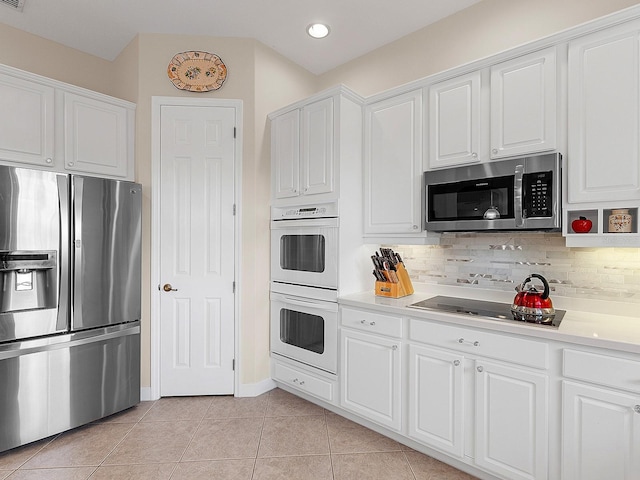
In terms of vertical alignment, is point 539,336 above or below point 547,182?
below

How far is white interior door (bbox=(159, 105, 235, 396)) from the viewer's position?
9.29ft

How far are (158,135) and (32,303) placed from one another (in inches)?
58.6

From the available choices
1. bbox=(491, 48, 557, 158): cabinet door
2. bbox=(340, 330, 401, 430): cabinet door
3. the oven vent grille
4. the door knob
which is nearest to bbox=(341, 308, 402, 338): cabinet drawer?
bbox=(340, 330, 401, 430): cabinet door

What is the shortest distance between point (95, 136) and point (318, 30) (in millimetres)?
1941

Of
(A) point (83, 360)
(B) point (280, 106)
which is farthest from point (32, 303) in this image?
(B) point (280, 106)

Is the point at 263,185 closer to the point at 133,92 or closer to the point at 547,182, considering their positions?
the point at 133,92

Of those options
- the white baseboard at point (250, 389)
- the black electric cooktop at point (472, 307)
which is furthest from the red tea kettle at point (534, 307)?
the white baseboard at point (250, 389)

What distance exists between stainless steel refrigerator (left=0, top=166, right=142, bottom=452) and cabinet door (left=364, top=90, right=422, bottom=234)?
1799 millimetres

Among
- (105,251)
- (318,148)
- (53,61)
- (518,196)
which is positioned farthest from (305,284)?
(53,61)

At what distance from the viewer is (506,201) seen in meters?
2.01

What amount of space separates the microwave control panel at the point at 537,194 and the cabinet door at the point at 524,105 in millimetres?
149

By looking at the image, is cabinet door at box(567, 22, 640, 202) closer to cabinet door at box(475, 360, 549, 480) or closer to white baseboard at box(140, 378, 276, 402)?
cabinet door at box(475, 360, 549, 480)

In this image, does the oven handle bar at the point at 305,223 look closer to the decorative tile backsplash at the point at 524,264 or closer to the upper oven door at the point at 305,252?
the upper oven door at the point at 305,252

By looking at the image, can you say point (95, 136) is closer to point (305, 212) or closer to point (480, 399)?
point (305, 212)
